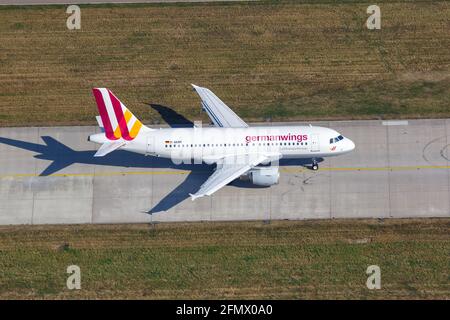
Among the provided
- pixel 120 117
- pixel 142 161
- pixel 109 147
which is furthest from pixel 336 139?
pixel 109 147

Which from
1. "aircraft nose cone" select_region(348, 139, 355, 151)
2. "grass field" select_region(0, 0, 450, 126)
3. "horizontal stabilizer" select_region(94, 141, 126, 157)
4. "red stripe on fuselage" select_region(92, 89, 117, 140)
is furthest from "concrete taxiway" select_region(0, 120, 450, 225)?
"red stripe on fuselage" select_region(92, 89, 117, 140)

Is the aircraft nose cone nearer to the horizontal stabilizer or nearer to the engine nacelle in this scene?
the engine nacelle

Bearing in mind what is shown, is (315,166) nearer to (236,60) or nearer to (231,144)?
(231,144)

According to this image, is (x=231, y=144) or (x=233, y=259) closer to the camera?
(x=233, y=259)

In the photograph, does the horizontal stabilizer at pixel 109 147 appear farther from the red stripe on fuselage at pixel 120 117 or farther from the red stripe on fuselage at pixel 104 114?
the red stripe on fuselage at pixel 120 117

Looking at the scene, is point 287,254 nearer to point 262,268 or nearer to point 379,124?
point 262,268

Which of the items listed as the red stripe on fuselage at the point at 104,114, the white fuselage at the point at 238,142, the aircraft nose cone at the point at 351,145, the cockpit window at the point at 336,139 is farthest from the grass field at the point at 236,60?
the red stripe on fuselage at the point at 104,114
